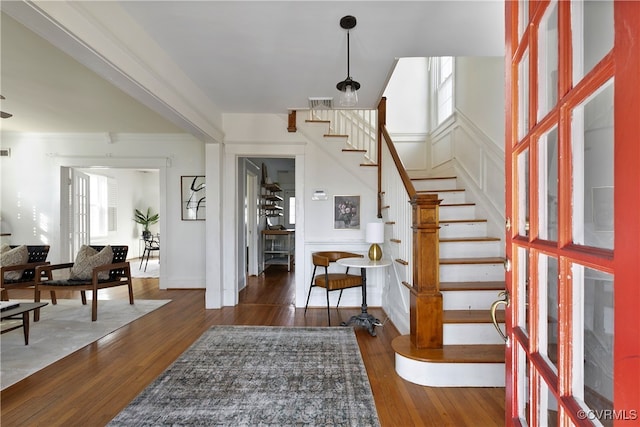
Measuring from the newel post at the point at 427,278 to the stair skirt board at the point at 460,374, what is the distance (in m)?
0.18

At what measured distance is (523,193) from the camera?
0.95m

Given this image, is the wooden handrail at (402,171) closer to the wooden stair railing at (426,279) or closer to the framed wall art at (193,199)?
the wooden stair railing at (426,279)

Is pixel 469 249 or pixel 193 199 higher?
pixel 193 199

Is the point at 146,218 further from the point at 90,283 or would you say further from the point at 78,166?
the point at 90,283

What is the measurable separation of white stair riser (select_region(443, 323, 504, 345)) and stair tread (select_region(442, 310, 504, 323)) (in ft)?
0.12

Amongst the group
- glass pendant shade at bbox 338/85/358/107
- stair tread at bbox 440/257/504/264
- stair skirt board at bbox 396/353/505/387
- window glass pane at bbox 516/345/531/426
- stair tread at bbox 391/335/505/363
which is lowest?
stair skirt board at bbox 396/353/505/387

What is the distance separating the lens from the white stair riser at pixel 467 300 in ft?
8.41

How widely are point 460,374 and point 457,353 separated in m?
0.14

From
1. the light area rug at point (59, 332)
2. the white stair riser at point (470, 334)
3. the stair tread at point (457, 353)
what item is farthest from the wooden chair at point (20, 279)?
the white stair riser at point (470, 334)

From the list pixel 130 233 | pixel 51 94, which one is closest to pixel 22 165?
pixel 51 94

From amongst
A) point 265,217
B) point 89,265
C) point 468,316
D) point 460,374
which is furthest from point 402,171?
point 265,217

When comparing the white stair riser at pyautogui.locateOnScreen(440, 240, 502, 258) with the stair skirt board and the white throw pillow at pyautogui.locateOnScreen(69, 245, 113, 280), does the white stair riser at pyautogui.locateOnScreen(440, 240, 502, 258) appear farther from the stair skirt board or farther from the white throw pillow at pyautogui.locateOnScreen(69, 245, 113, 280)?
the white throw pillow at pyautogui.locateOnScreen(69, 245, 113, 280)

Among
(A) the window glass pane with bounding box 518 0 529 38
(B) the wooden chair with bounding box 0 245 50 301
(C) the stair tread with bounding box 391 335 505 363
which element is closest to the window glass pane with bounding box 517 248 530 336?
Answer: (A) the window glass pane with bounding box 518 0 529 38

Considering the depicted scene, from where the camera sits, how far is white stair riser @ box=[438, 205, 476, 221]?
354 cm
